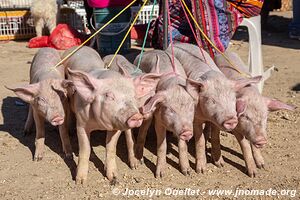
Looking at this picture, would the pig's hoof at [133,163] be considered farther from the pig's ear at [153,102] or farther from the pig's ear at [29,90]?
the pig's ear at [29,90]

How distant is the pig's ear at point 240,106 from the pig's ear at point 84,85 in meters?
1.06

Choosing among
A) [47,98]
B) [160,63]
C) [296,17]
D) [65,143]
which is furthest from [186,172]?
[296,17]

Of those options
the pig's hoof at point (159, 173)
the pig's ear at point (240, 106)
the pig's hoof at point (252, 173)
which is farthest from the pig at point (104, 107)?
the pig's hoof at point (252, 173)

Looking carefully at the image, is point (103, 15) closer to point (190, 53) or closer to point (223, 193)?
point (190, 53)

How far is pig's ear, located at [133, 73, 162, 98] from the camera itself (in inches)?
142

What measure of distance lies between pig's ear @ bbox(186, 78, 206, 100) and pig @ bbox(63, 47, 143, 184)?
15.8 inches

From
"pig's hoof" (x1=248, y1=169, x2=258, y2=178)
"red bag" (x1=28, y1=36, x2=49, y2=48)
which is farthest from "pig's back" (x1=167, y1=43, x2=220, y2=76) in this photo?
"red bag" (x1=28, y1=36, x2=49, y2=48)

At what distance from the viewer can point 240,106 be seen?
363 centimetres

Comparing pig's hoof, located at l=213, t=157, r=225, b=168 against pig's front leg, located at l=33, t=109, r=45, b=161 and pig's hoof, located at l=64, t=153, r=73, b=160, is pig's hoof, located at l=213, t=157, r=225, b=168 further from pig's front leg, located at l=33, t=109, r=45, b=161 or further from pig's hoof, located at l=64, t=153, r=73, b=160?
pig's front leg, located at l=33, t=109, r=45, b=161

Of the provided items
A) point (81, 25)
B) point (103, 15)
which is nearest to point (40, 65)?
point (103, 15)

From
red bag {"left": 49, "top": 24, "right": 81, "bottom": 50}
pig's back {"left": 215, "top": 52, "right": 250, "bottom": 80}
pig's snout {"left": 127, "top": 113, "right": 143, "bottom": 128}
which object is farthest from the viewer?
red bag {"left": 49, "top": 24, "right": 81, "bottom": 50}

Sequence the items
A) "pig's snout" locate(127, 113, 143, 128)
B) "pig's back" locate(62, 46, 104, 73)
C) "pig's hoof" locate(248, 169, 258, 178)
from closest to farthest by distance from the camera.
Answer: "pig's snout" locate(127, 113, 143, 128) < "pig's hoof" locate(248, 169, 258, 178) < "pig's back" locate(62, 46, 104, 73)

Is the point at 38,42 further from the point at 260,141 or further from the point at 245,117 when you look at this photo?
the point at 260,141

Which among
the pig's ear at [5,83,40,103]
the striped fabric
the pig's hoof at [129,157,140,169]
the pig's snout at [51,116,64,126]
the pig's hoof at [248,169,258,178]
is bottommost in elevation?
the pig's hoof at [248,169,258,178]
